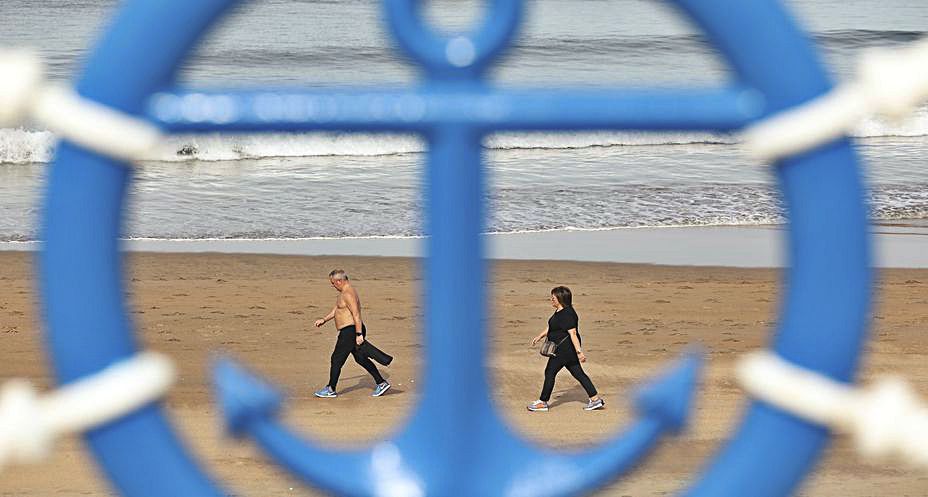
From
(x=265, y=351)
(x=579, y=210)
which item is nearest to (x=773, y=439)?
(x=265, y=351)

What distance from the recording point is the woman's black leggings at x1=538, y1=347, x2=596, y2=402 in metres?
7.53

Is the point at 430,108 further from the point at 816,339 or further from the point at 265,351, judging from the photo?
the point at 265,351

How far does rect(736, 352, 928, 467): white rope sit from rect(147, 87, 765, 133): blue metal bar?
39cm

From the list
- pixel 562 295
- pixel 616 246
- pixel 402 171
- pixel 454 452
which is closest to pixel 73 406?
pixel 454 452

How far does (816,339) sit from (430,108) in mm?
673

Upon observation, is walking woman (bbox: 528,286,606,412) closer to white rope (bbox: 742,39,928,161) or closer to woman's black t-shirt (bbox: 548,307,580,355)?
woman's black t-shirt (bbox: 548,307,580,355)

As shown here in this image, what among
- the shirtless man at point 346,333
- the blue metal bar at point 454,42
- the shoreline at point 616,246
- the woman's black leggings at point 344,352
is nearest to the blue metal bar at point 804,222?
the blue metal bar at point 454,42

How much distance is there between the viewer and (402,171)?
16.2 meters

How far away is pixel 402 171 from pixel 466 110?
14111 mm

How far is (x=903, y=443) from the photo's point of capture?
7.13ft

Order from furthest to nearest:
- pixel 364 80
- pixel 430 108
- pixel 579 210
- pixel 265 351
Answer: pixel 364 80 → pixel 579 210 → pixel 265 351 → pixel 430 108

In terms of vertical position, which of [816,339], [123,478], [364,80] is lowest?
[123,478]

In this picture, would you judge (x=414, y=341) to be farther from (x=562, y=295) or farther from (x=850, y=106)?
(x=850, y=106)

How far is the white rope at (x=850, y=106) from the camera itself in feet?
6.91
